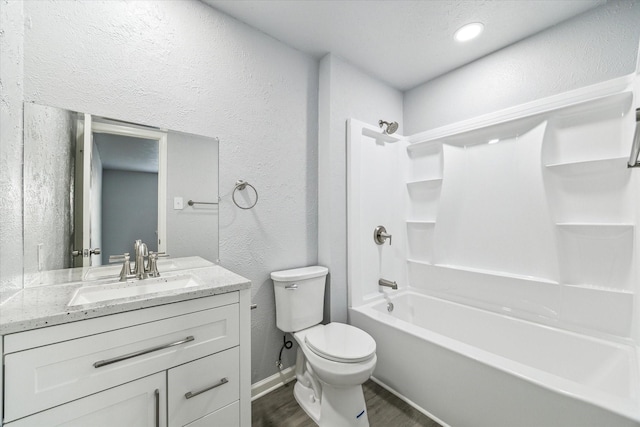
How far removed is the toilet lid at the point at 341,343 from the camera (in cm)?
139

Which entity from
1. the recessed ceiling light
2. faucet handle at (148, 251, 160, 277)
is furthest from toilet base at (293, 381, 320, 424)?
the recessed ceiling light

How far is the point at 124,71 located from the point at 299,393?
218 centimetres

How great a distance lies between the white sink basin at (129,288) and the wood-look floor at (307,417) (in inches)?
39.0

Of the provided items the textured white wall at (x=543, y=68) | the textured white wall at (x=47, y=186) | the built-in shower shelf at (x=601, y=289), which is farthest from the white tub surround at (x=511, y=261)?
the textured white wall at (x=47, y=186)

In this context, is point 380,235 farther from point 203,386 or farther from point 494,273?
point 203,386

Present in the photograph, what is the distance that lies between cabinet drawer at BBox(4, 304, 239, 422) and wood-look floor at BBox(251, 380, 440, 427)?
807 millimetres

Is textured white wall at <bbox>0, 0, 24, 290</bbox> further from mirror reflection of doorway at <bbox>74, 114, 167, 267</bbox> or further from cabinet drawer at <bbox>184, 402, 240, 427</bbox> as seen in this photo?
cabinet drawer at <bbox>184, 402, 240, 427</bbox>

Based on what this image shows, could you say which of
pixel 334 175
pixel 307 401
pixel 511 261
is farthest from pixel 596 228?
pixel 307 401

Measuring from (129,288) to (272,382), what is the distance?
3.92ft

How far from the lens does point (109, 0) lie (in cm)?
129

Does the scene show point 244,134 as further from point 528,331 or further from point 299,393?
point 528,331

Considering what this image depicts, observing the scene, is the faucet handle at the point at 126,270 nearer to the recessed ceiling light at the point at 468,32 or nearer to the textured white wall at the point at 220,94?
the textured white wall at the point at 220,94

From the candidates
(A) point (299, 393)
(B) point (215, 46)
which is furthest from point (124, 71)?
(A) point (299, 393)

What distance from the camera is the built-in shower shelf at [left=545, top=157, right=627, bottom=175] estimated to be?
1526mm
